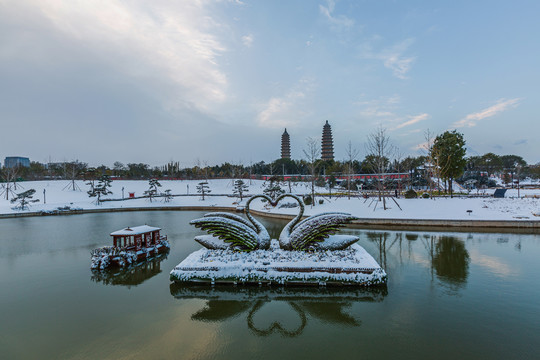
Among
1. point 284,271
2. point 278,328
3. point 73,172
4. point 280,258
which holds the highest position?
point 73,172

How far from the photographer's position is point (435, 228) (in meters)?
17.0

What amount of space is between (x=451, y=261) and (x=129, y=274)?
12370 millimetres

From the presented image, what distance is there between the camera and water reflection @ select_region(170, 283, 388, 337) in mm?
5844

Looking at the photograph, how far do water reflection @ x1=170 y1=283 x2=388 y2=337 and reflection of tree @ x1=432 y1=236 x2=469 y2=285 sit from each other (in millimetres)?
2852

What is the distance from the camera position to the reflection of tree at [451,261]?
8.45 meters

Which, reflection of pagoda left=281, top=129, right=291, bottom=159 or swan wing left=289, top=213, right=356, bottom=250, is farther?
reflection of pagoda left=281, top=129, right=291, bottom=159

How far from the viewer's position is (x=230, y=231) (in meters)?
9.37

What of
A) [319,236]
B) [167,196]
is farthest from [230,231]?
[167,196]

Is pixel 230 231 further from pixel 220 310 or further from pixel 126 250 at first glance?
pixel 126 250

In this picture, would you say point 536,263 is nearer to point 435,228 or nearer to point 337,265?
point 435,228

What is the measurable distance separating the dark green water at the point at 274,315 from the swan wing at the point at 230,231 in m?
2.01

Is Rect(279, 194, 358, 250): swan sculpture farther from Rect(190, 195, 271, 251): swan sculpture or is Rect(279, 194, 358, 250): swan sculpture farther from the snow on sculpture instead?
Rect(190, 195, 271, 251): swan sculpture

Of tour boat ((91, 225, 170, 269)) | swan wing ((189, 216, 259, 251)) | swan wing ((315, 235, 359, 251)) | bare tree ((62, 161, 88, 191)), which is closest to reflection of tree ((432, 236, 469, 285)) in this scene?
swan wing ((315, 235, 359, 251))

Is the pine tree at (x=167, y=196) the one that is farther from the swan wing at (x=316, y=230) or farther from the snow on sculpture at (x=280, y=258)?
the swan wing at (x=316, y=230)
